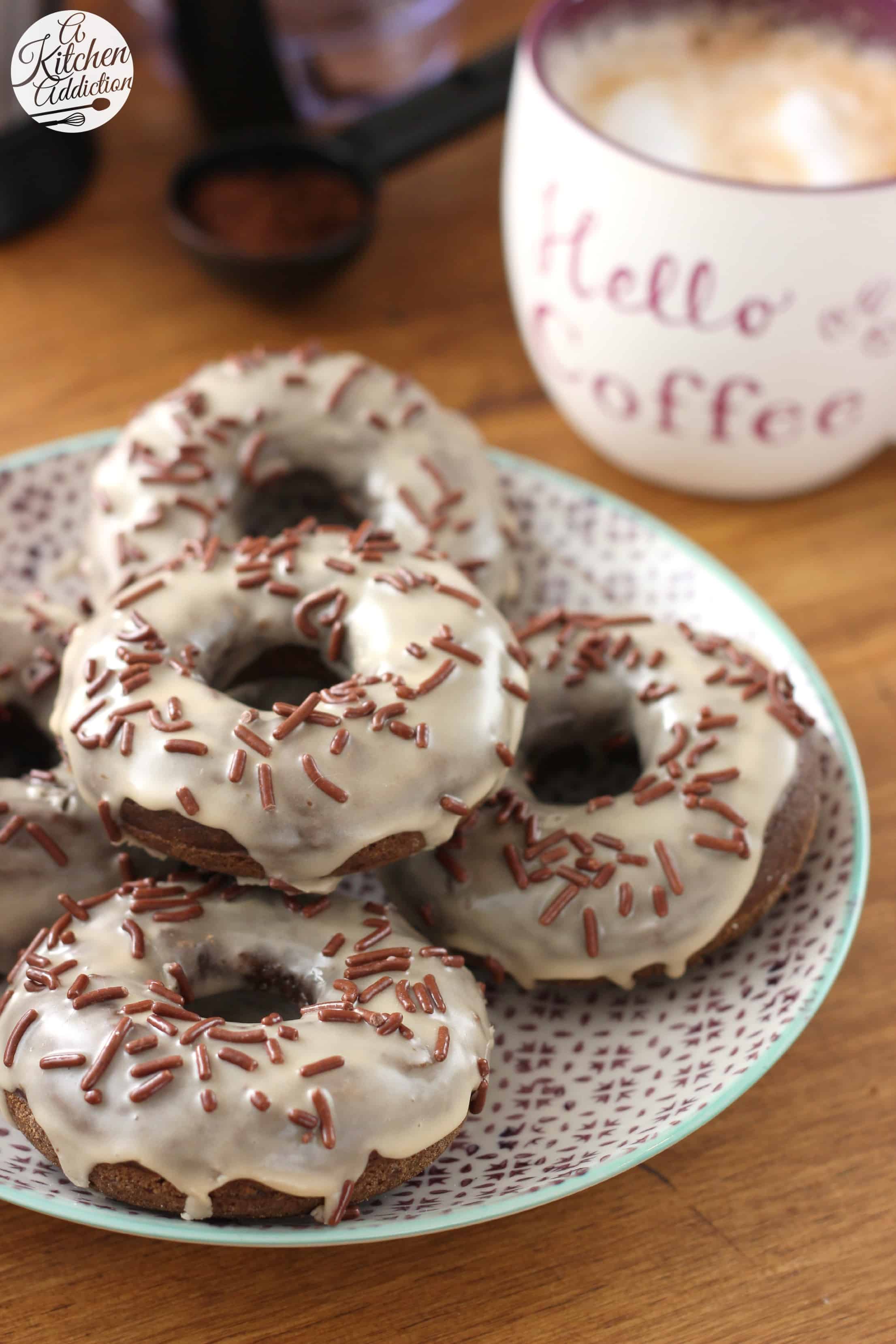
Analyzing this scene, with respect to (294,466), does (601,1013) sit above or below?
below

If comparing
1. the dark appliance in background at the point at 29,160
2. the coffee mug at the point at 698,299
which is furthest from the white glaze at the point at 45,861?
the dark appliance in background at the point at 29,160

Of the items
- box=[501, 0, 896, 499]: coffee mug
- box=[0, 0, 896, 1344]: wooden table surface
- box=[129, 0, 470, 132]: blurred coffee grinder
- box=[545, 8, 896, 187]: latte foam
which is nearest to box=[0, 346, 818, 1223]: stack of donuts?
box=[0, 0, 896, 1344]: wooden table surface

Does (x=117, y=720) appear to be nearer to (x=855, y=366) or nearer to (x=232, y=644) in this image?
(x=232, y=644)

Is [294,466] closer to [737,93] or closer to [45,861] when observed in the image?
[45,861]

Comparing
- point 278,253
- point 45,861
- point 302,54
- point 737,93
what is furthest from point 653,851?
point 302,54

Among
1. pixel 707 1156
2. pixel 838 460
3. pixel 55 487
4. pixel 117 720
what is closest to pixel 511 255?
pixel 838 460

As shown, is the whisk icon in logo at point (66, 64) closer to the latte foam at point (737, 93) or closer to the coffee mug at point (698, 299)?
the coffee mug at point (698, 299)
